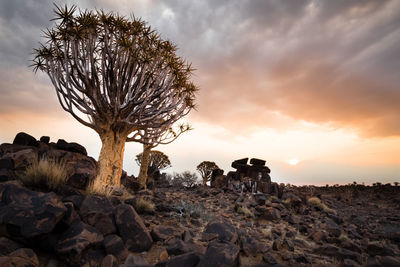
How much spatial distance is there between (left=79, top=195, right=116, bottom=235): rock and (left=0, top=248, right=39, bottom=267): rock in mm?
→ 1029

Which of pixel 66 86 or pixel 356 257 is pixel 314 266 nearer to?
pixel 356 257

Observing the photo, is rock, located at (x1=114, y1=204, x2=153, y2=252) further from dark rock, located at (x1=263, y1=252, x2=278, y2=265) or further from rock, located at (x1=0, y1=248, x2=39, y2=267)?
dark rock, located at (x1=263, y1=252, x2=278, y2=265)

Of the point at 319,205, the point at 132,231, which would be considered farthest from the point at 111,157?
the point at 319,205

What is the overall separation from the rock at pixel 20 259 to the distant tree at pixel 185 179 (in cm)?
1862

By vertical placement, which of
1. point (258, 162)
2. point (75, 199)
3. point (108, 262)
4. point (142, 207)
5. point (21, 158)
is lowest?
point (108, 262)

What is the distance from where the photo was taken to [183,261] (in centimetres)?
285

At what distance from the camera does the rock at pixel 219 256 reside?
8.93ft

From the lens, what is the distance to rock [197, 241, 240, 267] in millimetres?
2721

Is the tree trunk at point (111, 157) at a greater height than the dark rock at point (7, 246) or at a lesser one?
greater

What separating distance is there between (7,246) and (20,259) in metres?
0.47

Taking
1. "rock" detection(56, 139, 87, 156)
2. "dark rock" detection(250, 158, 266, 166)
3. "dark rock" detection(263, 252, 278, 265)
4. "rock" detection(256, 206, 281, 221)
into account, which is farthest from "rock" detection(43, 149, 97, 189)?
"dark rock" detection(250, 158, 266, 166)

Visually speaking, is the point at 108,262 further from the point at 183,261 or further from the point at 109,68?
the point at 109,68

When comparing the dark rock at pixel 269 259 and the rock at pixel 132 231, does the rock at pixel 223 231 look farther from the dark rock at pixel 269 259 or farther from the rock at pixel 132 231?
the rock at pixel 132 231

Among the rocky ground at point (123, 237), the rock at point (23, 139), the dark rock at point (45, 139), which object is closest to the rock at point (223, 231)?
the rocky ground at point (123, 237)
